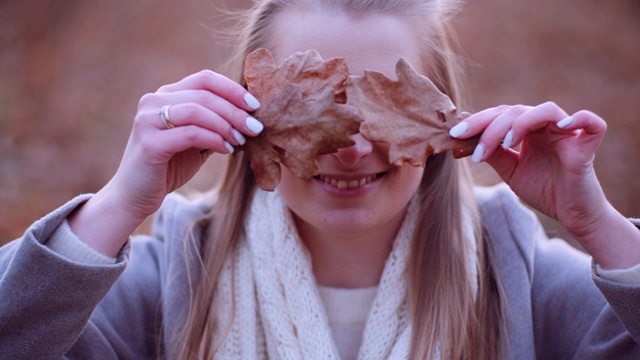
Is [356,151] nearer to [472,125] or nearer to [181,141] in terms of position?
[472,125]

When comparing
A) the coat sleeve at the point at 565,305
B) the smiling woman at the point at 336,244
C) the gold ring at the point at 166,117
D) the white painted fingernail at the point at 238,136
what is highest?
the gold ring at the point at 166,117

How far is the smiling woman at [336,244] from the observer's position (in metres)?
1.80

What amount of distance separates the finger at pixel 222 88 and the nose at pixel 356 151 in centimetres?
29

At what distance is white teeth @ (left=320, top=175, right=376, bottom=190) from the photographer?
6.57ft

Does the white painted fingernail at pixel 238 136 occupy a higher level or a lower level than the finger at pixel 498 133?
higher

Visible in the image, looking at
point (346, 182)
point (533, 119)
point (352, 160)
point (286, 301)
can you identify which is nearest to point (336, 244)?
point (286, 301)

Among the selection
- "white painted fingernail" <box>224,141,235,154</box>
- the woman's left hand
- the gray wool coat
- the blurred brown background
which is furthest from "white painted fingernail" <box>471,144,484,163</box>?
the blurred brown background

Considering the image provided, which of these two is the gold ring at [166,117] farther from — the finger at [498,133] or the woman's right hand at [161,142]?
the finger at [498,133]

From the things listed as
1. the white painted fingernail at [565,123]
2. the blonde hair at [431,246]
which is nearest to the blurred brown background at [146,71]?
the blonde hair at [431,246]

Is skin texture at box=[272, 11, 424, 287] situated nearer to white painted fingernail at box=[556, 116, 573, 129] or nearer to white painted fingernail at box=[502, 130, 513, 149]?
white painted fingernail at box=[502, 130, 513, 149]

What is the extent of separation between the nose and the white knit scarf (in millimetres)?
560

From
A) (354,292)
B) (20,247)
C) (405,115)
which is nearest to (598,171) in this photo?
(354,292)

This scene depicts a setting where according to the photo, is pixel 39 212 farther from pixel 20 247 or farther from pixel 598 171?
pixel 598 171

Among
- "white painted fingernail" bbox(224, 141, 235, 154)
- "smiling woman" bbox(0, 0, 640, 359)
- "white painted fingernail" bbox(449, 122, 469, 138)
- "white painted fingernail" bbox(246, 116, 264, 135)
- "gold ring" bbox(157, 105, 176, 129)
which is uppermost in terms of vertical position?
"gold ring" bbox(157, 105, 176, 129)
